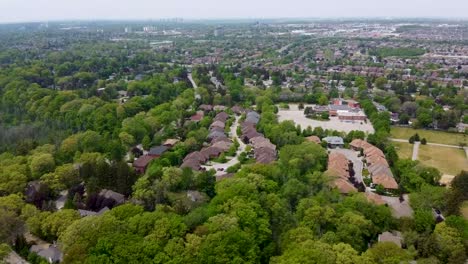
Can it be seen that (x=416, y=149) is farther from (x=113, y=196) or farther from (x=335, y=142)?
(x=113, y=196)

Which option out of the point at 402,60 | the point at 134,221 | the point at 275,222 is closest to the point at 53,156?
the point at 134,221

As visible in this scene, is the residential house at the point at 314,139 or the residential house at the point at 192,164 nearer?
the residential house at the point at 192,164

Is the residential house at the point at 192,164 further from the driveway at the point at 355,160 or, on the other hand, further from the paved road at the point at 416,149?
the paved road at the point at 416,149

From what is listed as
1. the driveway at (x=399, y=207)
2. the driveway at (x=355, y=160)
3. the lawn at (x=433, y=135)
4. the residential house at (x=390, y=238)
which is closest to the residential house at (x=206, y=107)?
the driveway at (x=355, y=160)

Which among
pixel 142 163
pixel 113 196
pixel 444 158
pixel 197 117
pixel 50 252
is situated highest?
pixel 197 117

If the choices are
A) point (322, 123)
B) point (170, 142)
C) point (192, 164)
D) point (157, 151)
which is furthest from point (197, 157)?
point (322, 123)

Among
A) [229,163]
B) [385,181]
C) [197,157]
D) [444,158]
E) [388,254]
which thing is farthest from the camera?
[444,158]
